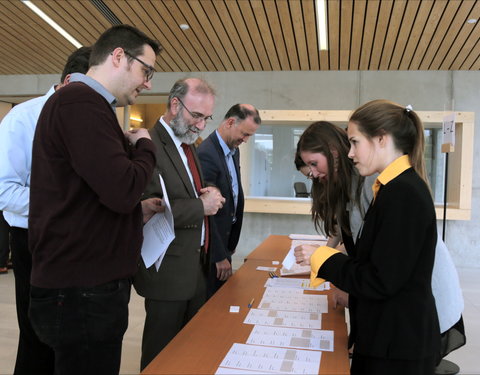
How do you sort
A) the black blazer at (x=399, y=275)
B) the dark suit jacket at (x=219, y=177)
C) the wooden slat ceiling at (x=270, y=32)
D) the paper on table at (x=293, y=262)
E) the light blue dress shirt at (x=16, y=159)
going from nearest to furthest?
the black blazer at (x=399, y=275)
the paper on table at (x=293, y=262)
the light blue dress shirt at (x=16, y=159)
the dark suit jacket at (x=219, y=177)
the wooden slat ceiling at (x=270, y=32)

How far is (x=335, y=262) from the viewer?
1.36m

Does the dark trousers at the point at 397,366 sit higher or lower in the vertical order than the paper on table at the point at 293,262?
lower

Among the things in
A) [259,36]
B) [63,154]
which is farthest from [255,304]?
[259,36]

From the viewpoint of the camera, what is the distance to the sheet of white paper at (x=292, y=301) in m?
1.85

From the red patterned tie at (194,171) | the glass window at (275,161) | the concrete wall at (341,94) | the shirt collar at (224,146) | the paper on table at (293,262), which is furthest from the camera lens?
the glass window at (275,161)

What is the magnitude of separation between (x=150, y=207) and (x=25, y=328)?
0.90 m

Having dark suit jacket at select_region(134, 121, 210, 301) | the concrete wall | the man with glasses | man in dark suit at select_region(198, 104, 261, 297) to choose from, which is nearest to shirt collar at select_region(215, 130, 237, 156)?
man in dark suit at select_region(198, 104, 261, 297)

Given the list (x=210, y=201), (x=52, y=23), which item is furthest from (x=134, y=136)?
(x=52, y=23)

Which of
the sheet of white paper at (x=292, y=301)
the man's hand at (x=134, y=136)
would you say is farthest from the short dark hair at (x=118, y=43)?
the sheet of white paper at (x=292, y=301)

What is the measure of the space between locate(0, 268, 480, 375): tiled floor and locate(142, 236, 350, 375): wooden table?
144cm

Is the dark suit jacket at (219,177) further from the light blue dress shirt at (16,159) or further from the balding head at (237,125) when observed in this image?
the light blue dress shirt at (16,159)

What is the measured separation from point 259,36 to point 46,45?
11.4 ft

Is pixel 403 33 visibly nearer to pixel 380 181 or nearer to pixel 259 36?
pixel 259 36

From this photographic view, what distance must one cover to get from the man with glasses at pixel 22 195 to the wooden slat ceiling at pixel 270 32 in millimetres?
3982
